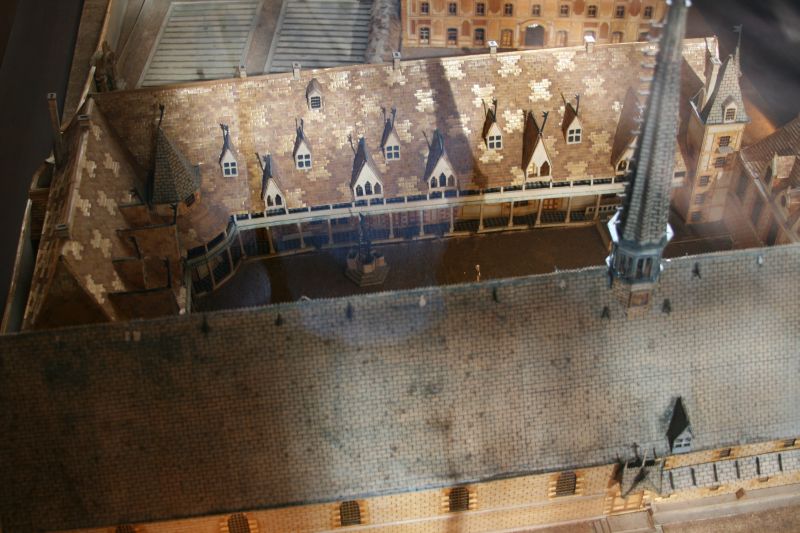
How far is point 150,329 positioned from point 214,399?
457 cm

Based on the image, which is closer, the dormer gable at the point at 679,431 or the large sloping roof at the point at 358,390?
the large sloping roof at the point at 358,390

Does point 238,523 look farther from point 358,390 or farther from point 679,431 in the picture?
point 679,431

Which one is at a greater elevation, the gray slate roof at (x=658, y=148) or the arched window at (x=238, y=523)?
the gray slate roof at (x=658, y=148)

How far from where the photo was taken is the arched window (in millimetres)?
49344

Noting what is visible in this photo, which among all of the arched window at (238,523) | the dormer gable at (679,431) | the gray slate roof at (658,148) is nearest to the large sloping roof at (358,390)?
the dormer gable at (679,431)

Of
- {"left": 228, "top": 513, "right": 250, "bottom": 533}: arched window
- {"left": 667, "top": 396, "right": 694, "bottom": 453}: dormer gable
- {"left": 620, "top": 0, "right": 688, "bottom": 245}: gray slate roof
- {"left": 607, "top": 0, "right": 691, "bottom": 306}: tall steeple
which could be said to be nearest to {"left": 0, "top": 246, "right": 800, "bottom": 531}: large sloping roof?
{"left": 667, "top": 396, "right": 694, "bottom": 453}: dormer gable

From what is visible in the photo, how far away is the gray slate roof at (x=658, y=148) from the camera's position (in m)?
38.4

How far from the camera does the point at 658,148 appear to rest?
41406 millimetres

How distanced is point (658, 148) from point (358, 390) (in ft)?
59.4

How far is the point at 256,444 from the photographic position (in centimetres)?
4712

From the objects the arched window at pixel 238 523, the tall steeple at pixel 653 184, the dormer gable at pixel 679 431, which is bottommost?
the arched window at pixel 238 523

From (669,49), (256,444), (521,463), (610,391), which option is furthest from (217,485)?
(669,49)

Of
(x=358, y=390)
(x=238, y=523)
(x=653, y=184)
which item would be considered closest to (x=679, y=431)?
(x=653, y=184)

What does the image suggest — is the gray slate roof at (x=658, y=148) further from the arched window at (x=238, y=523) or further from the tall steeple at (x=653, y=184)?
the arched window at (x=238, y=523)
